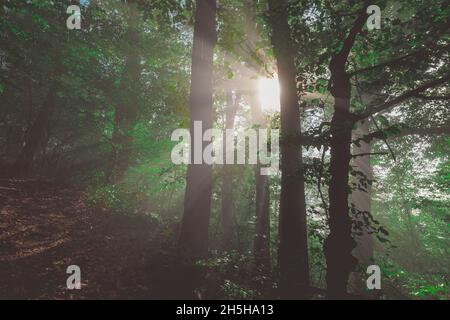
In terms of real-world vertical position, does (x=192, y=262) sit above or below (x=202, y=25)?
below

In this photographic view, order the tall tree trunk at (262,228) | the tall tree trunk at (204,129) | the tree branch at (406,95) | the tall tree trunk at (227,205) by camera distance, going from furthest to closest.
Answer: the tall tree trunk at (227,205)
the tall tree trunk at (204,129)
the tall tree trunk at (262,228)
the tree branch at (406,95)

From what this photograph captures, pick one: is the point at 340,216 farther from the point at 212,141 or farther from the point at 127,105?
the point at 127,105

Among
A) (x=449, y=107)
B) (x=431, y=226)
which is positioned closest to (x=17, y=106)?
(x=449, y=107)

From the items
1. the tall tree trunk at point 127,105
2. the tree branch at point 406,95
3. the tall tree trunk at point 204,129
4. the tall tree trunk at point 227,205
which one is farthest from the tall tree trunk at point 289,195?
the tall tree trunk at point 127,105

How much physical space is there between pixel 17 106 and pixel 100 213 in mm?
8690

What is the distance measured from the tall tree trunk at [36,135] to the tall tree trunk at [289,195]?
10849 millimetres

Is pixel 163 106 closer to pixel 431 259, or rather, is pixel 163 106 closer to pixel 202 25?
pixel 202 25

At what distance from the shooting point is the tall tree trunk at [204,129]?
617cm

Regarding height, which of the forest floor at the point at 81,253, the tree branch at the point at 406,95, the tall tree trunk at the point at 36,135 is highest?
the tall tree trunk at the point at 36,135

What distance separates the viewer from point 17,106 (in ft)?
43.8

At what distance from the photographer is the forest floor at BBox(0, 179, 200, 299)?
430cm

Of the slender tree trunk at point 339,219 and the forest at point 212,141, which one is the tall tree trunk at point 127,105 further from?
the slender tree trunk at point 339,219

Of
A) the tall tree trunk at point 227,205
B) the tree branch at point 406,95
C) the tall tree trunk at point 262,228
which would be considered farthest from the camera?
the tall tree trunk at point 227,205

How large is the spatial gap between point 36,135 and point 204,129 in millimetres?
9890
